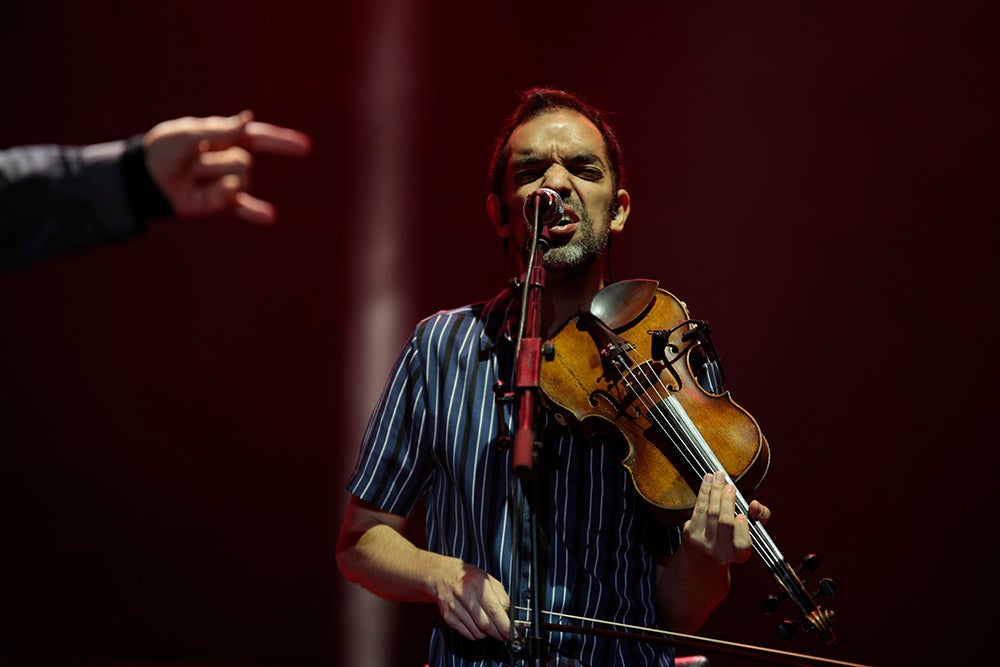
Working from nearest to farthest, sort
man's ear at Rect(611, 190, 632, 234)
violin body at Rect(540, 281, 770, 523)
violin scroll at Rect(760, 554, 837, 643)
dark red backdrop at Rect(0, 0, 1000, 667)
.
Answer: violin scroll at Rect(760, 554, 837, 643) → violin body at Rect(540, 281, 770, 523) → man's ear at Rect(611, 190, 632, 234) → dark red backdrop at Rect(0, 0, 1000, 667)

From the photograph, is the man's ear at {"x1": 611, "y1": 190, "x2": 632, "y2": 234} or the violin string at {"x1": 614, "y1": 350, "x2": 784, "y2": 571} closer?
the violin string at {"x1": 614, "y1": 350, "x2": 784, "y2": 571}

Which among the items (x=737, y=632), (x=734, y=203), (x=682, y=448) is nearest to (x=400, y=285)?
(x=734, y=203)

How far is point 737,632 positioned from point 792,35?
221 cm

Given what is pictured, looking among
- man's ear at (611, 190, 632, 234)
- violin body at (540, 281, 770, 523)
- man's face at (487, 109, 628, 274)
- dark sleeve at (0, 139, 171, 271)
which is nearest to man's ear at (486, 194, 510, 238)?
man's face at (487, 109, 628, 274)

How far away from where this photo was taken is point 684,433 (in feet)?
5.45

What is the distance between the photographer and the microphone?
66.6 inches

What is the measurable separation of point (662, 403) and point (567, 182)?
594 mm

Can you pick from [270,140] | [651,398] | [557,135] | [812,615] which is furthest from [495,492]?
[270,140]

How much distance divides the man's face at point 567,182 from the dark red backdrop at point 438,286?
4.34 feet

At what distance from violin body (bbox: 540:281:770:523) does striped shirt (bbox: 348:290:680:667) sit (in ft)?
0.46

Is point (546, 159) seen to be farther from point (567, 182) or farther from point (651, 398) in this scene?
point (651, 398)

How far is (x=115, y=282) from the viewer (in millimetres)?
3545

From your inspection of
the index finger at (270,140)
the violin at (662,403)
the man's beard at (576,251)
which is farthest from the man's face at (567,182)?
the index finger at (270,140)

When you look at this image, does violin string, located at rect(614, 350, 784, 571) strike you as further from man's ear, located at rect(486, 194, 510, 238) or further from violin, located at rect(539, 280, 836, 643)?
man's ear, located at rect(486, 194, 510, 238)
